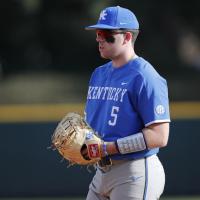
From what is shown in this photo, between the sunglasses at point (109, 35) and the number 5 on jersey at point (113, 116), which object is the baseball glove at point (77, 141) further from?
the sunglasses at point (109, 35)

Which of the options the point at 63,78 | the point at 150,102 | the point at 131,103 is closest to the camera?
the point at 150,102

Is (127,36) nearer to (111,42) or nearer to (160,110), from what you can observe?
(111,42)

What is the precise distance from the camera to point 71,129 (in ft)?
15.9

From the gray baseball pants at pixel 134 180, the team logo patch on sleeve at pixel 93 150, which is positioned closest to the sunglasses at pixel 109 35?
the team logo patch on sleeve at pixel 93 150

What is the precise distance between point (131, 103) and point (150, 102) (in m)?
0.15

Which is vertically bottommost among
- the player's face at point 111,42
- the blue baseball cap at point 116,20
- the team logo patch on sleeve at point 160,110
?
the team logo patch on sleeve at point 160,110

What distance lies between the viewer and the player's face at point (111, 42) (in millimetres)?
4809

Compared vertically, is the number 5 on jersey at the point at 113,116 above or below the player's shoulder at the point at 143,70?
below

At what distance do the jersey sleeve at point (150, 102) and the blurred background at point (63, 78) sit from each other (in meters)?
4.38

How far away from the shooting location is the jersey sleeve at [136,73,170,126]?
462 cm

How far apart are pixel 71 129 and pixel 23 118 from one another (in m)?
4.37

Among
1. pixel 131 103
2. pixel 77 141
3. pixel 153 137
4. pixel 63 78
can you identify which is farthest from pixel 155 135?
pixel 63 78

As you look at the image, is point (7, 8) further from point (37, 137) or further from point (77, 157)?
point (77, 157)

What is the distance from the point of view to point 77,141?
15.7ft
